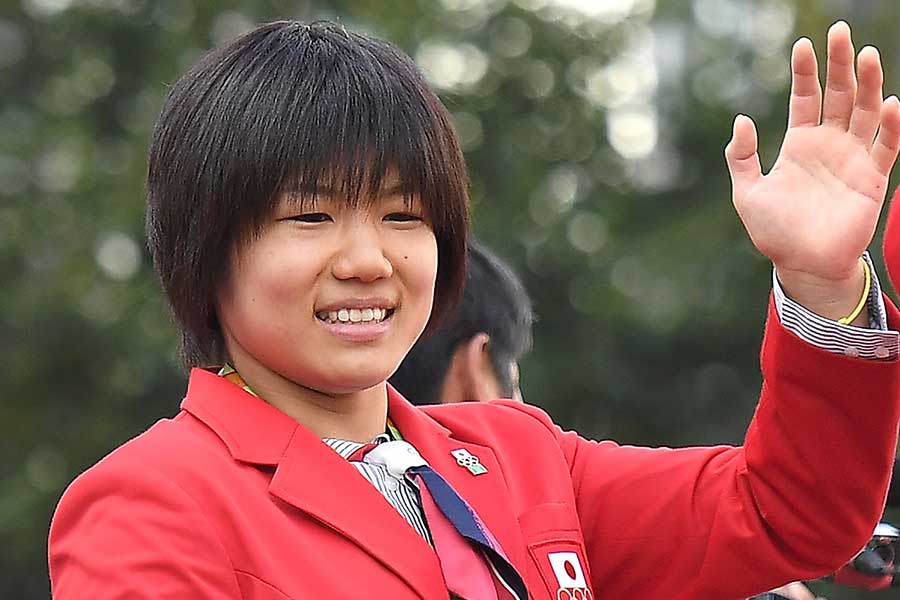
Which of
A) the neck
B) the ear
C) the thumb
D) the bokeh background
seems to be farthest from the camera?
the bokeh background

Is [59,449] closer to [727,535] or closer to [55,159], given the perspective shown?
[55,159]

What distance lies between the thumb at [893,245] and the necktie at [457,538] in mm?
636

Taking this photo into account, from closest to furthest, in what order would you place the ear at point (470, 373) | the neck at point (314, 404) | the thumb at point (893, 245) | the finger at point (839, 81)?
the finger at point (839, 81), the neck at point (314, 404), the thumb at point (893, 245), the ear at point (470, 373)

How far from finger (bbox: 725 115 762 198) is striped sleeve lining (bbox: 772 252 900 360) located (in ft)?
0.38

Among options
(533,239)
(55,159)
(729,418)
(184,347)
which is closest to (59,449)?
(55,159)

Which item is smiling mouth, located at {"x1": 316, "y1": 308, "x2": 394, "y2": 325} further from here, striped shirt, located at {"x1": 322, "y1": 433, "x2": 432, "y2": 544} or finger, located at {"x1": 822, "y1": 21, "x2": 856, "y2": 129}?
finger, located at {"x1": 822, "y1": 21, "x2": 856, "y2": 129}

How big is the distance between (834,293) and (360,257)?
532 mm

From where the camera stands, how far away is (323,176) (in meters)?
1.89

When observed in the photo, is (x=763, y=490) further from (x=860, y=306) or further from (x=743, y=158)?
(x=743, y=158)

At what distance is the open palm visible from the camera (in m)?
1.88

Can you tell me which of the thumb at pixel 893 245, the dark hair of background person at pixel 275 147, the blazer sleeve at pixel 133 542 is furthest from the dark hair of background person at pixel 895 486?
the blazer sleeve at pixel 133 542

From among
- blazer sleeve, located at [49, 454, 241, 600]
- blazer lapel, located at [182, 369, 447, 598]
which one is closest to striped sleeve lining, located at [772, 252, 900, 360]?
blazer lapel, located at [182, 369, 447, 598]

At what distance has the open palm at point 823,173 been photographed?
1.88 metres

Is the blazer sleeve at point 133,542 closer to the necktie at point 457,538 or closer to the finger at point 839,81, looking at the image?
the necktie at point 457,538
